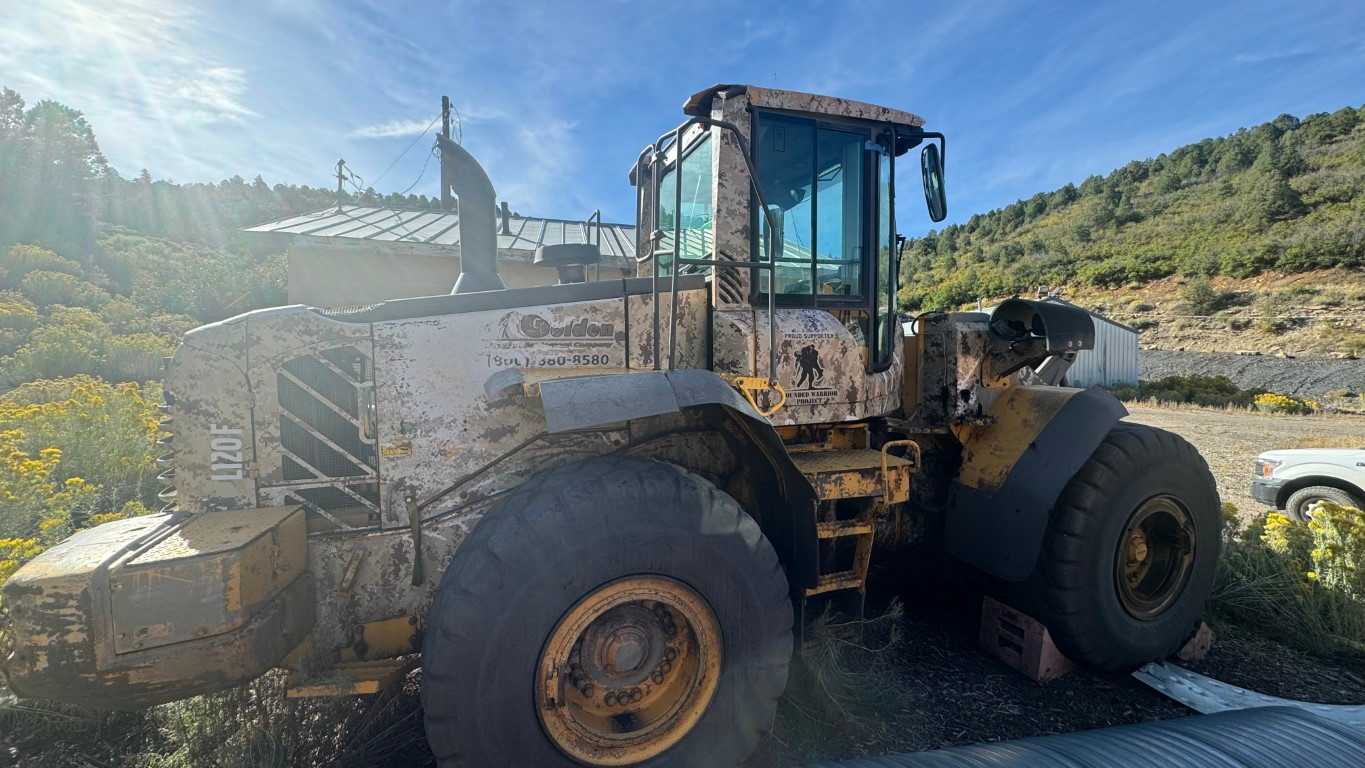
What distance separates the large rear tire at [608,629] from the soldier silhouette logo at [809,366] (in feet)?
3.18

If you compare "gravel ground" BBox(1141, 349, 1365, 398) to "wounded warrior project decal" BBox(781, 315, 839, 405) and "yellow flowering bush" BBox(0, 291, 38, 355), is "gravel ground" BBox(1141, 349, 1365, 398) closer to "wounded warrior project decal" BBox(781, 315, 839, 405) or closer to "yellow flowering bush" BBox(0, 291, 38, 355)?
"wounded warrior project decal" BBox(781, 315, 839, 405)

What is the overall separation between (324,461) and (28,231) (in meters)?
40.8

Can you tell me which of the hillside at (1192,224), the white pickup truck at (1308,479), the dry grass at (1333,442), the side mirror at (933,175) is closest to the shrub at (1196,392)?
the dry grass at (1333,442)

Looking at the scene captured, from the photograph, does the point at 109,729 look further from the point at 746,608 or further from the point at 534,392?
the point at 746,608

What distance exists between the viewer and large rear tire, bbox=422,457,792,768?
210cm

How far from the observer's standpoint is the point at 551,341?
2.78 metres

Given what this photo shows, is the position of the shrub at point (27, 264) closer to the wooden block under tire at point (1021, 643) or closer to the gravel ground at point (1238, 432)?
the wooden block under tire at point (1021, 643)

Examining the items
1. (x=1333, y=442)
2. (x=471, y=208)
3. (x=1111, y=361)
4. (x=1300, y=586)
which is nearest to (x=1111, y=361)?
(x=1111, y=361)

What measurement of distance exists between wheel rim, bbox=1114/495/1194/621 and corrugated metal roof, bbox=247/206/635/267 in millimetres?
7329

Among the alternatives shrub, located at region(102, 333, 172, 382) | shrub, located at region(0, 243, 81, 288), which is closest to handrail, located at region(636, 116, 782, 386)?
shrub, located at region(102, 333, 172, 382)

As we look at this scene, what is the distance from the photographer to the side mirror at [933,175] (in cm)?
358

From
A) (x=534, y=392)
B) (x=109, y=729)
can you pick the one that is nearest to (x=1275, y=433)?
(x=534, y=392)

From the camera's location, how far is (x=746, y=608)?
2484 mm

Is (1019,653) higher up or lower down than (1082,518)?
lower down
